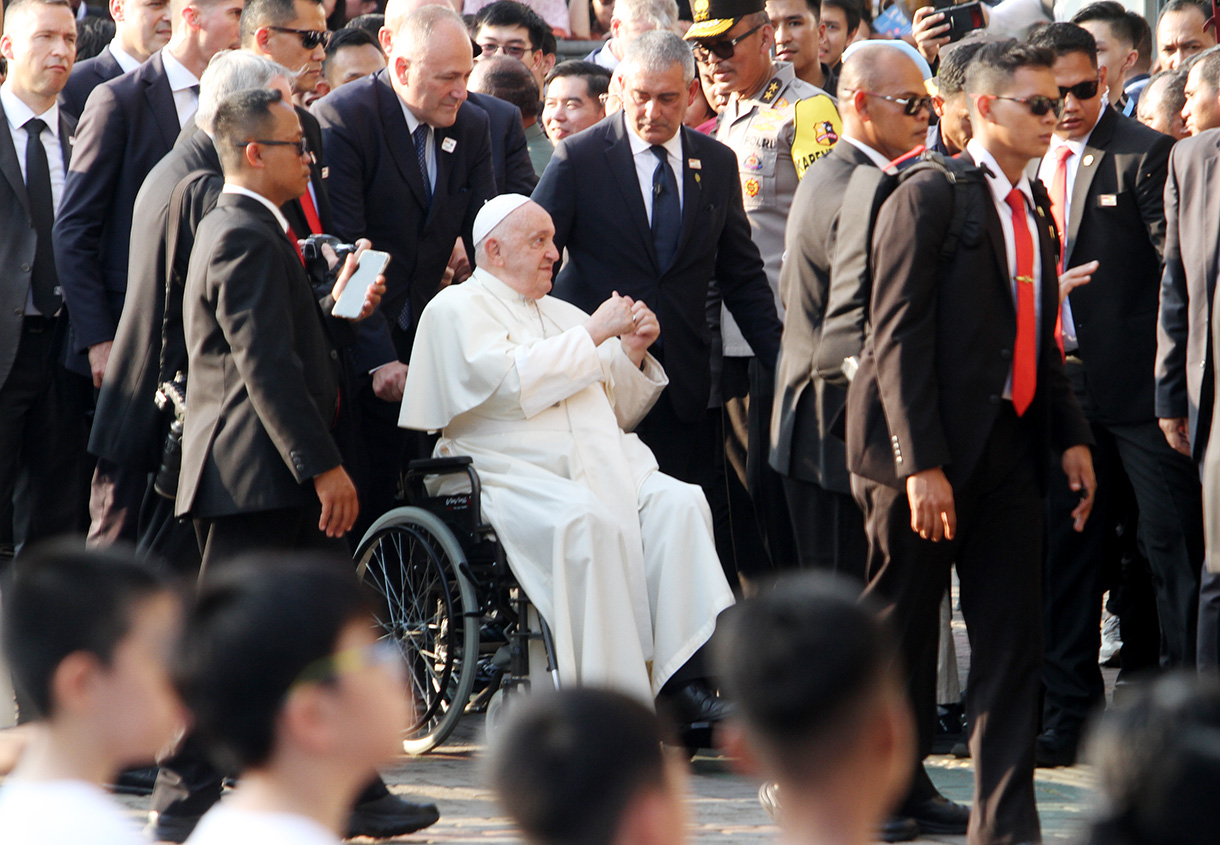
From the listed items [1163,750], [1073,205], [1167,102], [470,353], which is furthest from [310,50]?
[1163,750]

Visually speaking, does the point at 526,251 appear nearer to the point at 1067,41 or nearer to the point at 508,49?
the point at 1067,41

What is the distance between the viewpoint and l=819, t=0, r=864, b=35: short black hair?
8.34 m

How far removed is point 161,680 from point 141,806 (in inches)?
107

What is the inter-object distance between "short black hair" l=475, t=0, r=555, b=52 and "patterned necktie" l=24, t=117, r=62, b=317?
116 inches

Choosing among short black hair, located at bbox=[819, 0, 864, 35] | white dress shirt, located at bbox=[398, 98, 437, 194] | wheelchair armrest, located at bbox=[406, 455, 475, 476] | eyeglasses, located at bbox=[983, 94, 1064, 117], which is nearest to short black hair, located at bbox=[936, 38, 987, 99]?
eyeglasses, located at bbox=[983, 94, 1064, 117]

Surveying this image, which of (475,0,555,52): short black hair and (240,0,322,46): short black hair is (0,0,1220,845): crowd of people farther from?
(475,0,555,52): short black hair

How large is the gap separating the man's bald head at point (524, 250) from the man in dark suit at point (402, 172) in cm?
50

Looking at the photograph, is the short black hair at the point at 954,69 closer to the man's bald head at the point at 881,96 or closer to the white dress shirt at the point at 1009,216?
the man's bald head at the point at 881,96

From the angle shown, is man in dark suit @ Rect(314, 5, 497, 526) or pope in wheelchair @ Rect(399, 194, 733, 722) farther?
man in dark suit @ Rect(314, 5, 497, 526)

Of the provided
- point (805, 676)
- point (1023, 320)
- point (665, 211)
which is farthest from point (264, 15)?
point (805, 676)

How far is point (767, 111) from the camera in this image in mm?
6070

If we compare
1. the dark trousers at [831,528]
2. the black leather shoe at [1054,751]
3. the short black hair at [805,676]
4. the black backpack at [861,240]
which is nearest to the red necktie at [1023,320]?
the black backpack at [861,240]

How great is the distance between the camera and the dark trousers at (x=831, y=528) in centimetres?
471

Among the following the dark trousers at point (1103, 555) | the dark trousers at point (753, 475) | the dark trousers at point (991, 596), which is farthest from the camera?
the dark trousers at point (753, 475)
